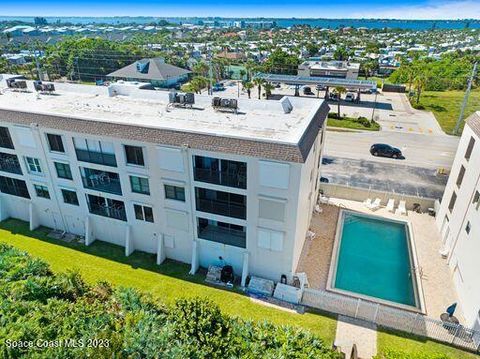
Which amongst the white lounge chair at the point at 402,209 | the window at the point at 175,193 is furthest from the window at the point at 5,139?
the white lounge chair at the point at 402,209

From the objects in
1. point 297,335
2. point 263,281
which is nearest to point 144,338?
point 297,335

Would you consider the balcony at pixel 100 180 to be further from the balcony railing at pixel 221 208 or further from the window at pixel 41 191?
the balcony railing at pixel 221 208

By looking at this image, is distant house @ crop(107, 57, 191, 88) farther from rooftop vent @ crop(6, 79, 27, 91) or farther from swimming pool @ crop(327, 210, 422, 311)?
swimming pool @ crop(327, 210, 422, 311)

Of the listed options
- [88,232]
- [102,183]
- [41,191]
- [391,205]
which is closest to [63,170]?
[102,183]

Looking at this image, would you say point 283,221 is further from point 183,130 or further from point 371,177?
point 371,177

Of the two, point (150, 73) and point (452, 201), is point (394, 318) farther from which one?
point (150, 73)

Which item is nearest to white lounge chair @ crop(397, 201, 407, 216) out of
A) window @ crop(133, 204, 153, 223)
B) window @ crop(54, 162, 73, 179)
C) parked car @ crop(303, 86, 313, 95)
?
window @ crop(133, 204, 153, 223)
